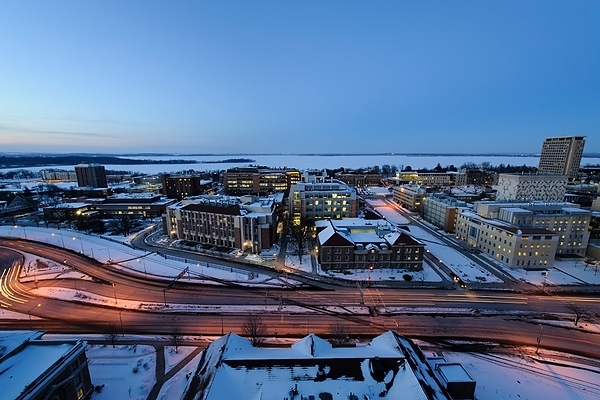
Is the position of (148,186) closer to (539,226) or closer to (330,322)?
(330,322)

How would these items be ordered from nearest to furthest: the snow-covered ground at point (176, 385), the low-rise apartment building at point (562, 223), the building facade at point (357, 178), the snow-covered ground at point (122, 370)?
1. the snow-covered ground at point (176, 385)
2. the snow-covered ground at point (122, 370)
3. the low-rise apartment building at point (562, 223)
4. the building facade at point (357, 178)

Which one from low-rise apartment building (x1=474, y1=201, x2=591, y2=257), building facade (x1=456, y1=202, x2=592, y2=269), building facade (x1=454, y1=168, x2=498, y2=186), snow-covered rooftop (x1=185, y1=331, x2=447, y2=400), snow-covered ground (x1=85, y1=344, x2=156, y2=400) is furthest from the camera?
building facade (x1=454, y1=168, x2=498, y2=186)

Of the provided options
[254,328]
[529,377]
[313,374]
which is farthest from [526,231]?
[254,328]

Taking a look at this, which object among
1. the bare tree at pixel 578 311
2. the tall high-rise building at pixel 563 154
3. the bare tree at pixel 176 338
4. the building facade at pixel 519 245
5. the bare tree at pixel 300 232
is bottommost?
the bare tree at pixel 176 338

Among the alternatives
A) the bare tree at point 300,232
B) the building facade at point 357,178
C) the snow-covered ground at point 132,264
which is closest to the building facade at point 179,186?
the snow-covered ground at point 132,264

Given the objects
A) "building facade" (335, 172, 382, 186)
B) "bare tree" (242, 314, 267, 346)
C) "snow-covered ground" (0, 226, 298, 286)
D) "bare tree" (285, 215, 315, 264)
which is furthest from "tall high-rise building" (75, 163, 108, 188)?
"bare tree" (242, 314, 267, 346)

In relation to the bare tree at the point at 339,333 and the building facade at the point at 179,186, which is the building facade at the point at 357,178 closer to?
the building facade at the point at 179,186

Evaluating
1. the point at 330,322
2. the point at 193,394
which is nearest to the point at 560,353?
the point at 330,322

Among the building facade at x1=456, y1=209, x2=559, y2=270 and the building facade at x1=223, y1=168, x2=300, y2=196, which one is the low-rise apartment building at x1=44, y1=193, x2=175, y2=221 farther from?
the building facade at x1=456, y1=209, x2=559, y2=270
